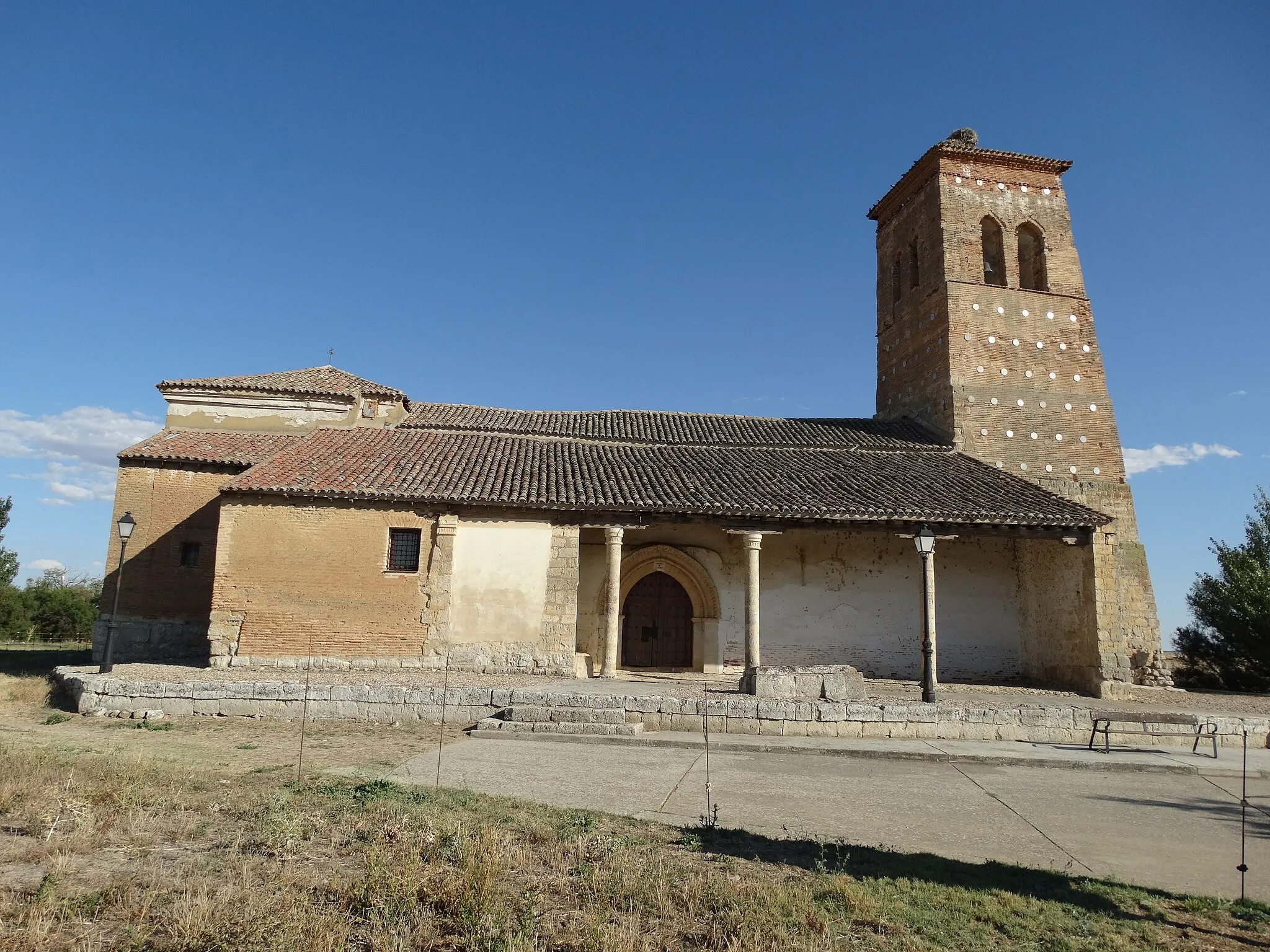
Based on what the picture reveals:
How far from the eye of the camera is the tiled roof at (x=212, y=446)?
16.8m

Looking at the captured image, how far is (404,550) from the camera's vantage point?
47.8ft

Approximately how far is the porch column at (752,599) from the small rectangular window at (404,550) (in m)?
6.30

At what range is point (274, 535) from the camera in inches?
555

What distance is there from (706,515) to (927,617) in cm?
434

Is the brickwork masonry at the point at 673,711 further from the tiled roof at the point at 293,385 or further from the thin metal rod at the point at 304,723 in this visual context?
the tiled roof at the point at 293,385

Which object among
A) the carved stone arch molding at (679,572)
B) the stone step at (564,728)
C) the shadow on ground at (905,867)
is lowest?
the shadow on ground at (905,867)

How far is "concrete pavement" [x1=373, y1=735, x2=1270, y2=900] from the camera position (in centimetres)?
549

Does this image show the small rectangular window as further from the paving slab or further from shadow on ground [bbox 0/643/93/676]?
shadow on ground [bbox 0/643/93/676]

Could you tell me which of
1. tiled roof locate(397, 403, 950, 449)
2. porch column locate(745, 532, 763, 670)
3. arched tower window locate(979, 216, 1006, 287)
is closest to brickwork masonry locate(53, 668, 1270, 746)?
porch column locate(745, 532, 763, 670)

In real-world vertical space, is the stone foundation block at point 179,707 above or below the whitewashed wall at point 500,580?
below

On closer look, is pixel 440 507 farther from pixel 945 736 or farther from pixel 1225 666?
pixel 1225 666

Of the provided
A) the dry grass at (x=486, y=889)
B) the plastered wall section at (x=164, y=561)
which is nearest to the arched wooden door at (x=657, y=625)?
the plastered wall section at (x=164, y=561)

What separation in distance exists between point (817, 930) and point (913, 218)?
2223 centimetres

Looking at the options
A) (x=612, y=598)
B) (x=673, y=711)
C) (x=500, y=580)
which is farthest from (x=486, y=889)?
(x=500, y=580)
